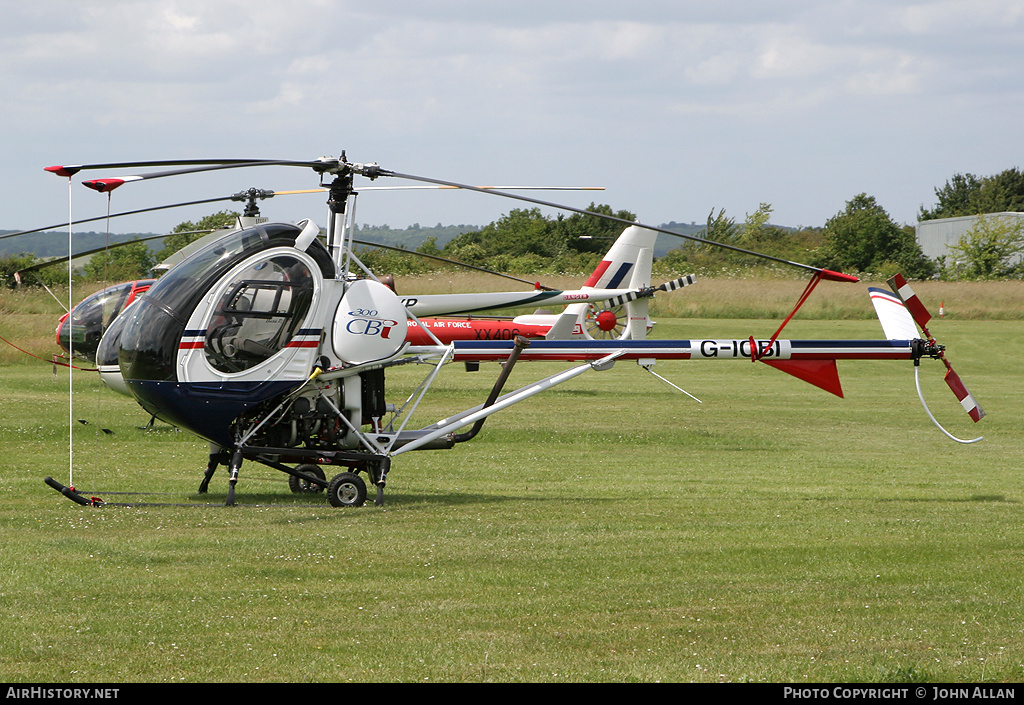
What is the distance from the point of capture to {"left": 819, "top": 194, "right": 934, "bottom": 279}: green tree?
253ft

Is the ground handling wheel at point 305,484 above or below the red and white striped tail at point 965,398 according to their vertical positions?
below

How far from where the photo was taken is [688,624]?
6902 mm

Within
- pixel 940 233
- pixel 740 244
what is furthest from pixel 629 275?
pixel 940 233

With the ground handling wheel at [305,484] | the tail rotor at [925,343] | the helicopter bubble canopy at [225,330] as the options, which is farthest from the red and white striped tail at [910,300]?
the ground handling wheel at [305,484]

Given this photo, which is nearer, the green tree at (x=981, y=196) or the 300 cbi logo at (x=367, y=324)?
the 300 cbi logo at (x=367, y=324)

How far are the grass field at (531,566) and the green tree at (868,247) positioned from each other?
62239 mm

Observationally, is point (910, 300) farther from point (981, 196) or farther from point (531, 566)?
point (981, 196)

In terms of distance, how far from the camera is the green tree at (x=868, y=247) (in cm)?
7719

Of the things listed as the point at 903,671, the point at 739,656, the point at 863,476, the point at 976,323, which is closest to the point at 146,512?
the point at 739,656

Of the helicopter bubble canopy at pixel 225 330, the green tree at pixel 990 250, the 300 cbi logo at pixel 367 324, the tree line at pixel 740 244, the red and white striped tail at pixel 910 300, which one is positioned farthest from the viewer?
the green tree at pixel 990 250

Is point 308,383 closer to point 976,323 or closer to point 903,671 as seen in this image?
point 903,671

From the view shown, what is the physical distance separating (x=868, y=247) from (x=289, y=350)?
242ft

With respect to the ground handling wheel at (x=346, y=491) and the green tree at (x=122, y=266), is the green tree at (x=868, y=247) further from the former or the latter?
the ground handling wheel at (x=346, y=491)

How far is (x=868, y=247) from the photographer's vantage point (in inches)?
3120
